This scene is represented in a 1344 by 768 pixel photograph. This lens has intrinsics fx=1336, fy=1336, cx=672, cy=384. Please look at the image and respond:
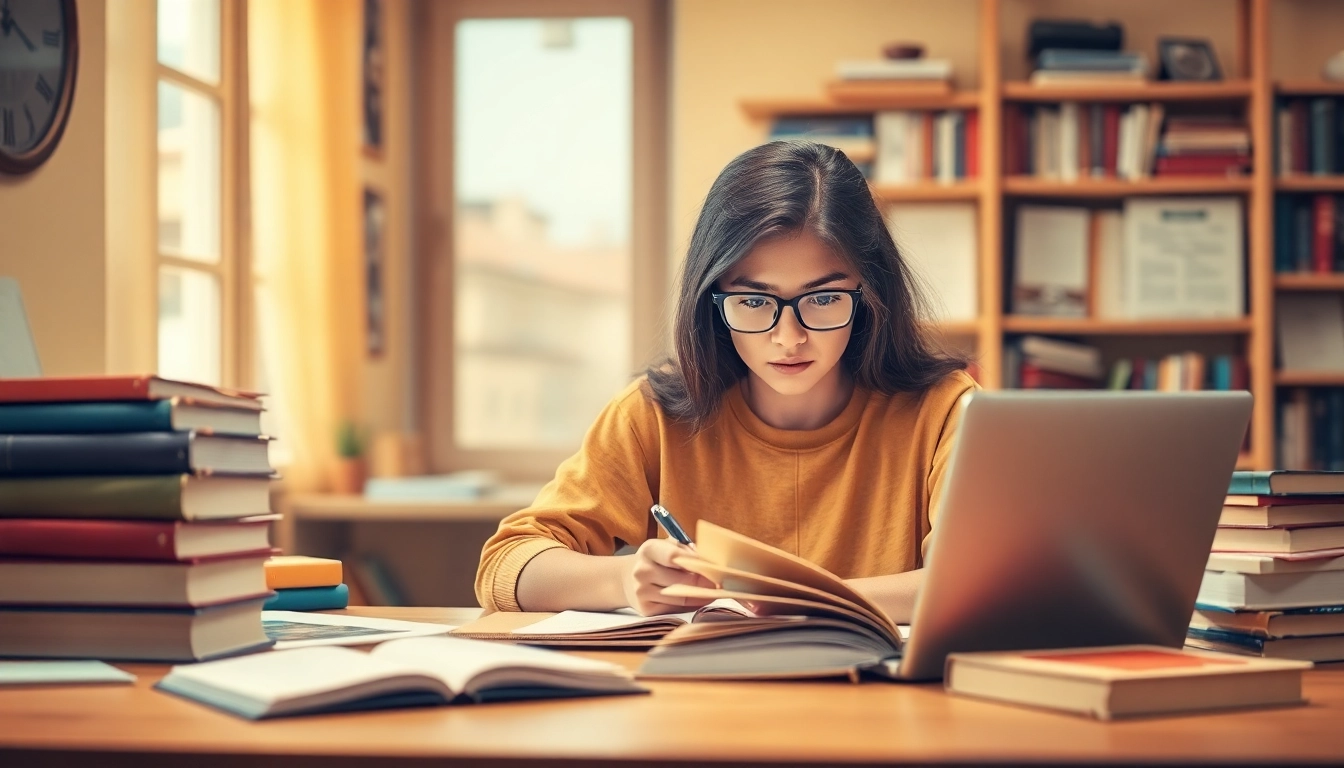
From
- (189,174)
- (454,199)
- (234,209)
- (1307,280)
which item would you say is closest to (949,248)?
(1307,280)

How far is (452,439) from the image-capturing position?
14.0 feet

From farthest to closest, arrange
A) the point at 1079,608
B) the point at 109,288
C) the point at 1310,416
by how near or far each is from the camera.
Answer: the point at 1310,416 < the point at 109,288 < the point at 1079,608

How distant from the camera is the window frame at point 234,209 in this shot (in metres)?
3.06

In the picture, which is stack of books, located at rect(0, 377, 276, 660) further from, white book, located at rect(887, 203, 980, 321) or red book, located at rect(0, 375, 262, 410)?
white book, located at rect(887, 203, 980, 321)

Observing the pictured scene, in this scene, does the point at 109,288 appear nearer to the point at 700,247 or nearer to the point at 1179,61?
the point at 700,247

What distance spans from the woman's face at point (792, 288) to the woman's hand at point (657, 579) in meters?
0.37

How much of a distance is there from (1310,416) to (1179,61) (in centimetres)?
105

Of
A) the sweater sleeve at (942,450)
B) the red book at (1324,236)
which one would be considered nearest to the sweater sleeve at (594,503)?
the sweater sleeve at (942,450)

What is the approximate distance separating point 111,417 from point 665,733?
52cm

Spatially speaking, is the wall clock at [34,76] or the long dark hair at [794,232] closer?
the long dark hair at [794,232]

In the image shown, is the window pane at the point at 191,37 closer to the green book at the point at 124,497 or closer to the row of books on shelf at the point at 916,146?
the row of books on shelf at the point at 916,146

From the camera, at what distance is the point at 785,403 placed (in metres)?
1.69

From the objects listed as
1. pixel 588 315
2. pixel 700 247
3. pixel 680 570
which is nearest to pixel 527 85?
pixel 588 315

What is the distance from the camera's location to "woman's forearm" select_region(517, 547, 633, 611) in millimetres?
1339
